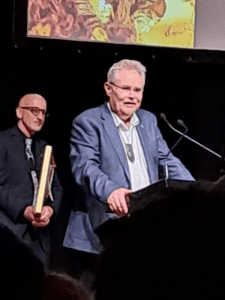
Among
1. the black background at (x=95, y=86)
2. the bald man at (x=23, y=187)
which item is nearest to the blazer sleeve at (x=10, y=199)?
the bald man at (x=23, y=187)

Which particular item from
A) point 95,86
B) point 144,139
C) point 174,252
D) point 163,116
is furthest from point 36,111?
point 174,252

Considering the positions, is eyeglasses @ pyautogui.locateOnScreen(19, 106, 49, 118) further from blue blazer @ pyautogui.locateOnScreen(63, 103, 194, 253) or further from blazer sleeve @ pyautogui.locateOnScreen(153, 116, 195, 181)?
blazer sleeve @ pyautogui.locateOnScreen(153, 116, 195, 181)

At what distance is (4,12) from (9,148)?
64cm

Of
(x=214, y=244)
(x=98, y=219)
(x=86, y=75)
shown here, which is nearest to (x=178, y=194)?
(x=214, y=244)

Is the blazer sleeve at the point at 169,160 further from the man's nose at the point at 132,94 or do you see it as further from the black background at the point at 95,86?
the man's nose at the point at 132,94

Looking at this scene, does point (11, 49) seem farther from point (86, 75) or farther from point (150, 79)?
point (150, 79)

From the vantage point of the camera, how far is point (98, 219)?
251 centimetres

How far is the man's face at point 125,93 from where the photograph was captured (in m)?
2.66

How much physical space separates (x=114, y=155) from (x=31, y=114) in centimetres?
44

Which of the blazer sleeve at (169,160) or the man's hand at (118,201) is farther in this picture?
the blazer sleeve at (169,160)

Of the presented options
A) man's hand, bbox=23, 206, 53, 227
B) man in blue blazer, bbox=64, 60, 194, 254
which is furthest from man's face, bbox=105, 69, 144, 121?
man's hand, bbox=23, 206, 53, 227

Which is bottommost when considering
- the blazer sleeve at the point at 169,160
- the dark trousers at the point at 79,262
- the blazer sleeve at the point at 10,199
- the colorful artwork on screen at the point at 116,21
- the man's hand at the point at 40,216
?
the dark trousers at the point at 79,262

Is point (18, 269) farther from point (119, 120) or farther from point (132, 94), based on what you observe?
point (132, 94)

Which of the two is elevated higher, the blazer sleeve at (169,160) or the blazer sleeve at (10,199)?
the blazer sleeve at (169,160)
